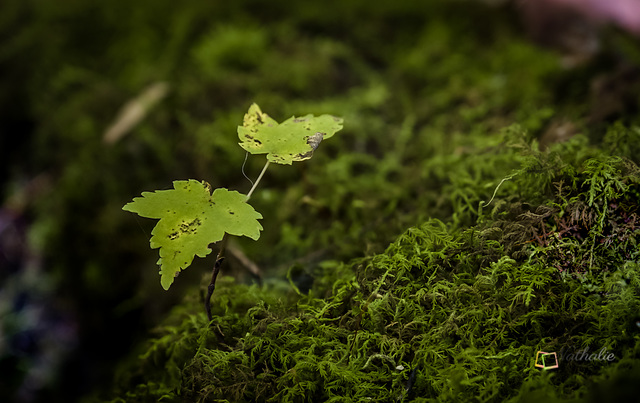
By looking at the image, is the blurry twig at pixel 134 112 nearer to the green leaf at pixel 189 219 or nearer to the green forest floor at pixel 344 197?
the green forest floor at pixel 344 197

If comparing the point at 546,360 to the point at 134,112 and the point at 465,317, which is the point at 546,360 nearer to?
the point at 465,317

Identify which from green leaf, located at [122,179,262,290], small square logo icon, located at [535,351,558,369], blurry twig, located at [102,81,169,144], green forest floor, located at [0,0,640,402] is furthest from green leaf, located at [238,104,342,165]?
blurry twig, located at [102,81,169,144]

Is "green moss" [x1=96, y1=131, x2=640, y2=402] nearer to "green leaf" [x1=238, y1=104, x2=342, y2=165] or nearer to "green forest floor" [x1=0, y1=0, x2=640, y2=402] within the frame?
"green forest floor" [x1=0, y1=0, x2=640, y2=402]

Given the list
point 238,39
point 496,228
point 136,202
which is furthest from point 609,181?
point 238,39

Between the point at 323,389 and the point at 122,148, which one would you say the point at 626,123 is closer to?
the point at 323,389

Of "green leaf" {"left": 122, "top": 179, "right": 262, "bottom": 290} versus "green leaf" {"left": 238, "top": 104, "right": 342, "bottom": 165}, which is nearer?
"green leaf" {"left": 122, "top": 179, "right": 262, "bottom": 290}
